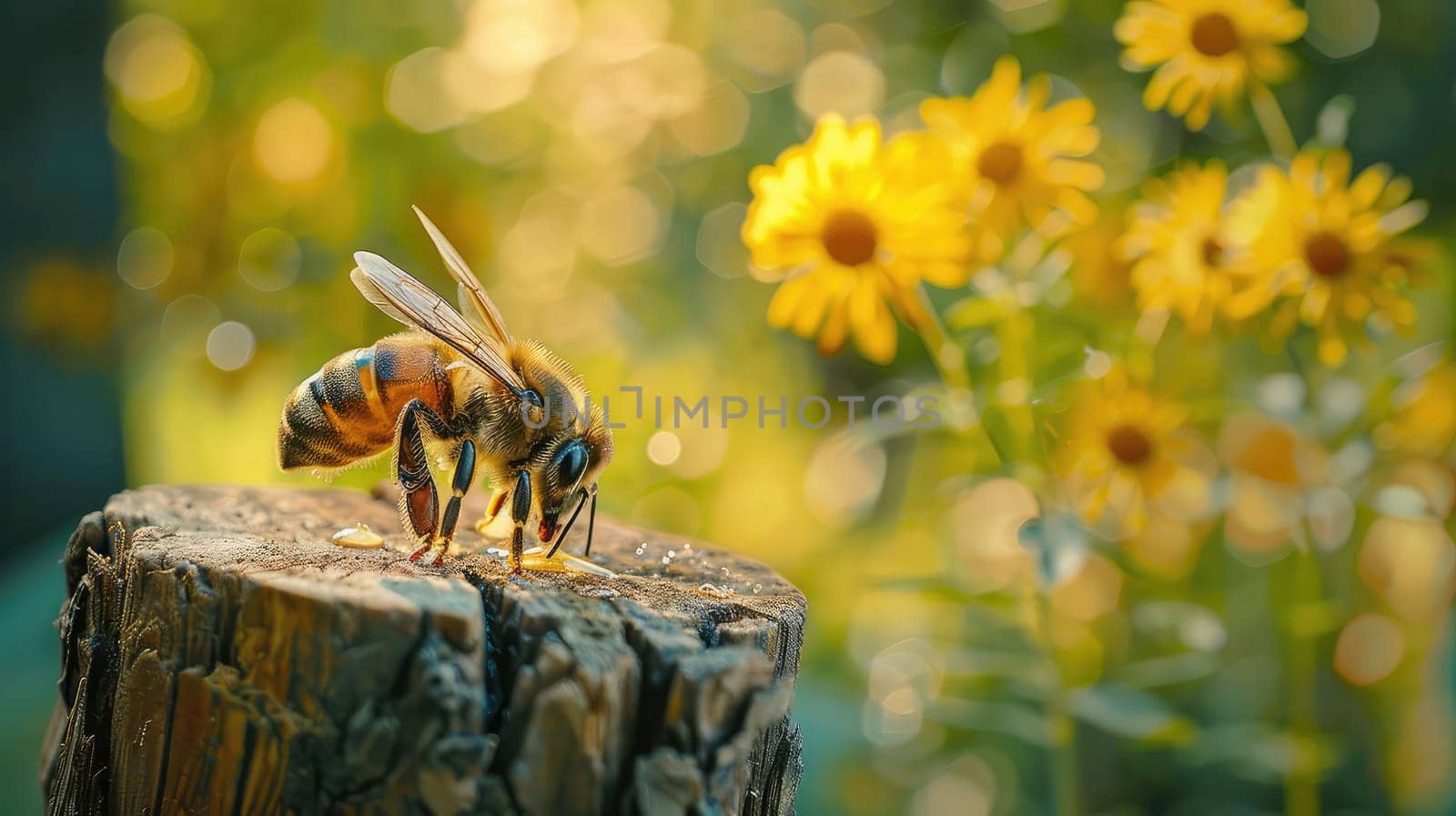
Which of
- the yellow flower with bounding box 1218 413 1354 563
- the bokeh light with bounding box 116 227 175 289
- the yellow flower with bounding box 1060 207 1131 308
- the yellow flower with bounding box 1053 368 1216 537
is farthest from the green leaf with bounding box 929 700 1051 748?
the bokeh light with bounding box 116 227 175 289

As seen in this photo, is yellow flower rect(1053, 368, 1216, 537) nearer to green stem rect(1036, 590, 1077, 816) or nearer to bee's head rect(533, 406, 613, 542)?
green stem rect(1036, 590, 1077, 816)

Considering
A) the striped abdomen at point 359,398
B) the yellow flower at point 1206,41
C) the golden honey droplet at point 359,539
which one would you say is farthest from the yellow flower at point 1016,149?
the golden honey droplet at point 359,539

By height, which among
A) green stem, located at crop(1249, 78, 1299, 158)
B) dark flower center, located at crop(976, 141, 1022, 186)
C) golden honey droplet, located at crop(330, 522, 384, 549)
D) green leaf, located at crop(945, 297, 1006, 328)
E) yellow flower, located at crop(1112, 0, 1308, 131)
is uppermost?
yellow flower, located at crop(1112, 0, 1308, 131)

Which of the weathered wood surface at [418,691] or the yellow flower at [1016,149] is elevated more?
the yellow flower at [1016,149]

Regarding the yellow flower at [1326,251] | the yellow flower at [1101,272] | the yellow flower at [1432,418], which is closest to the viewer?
the yellow flower at [1326,251]

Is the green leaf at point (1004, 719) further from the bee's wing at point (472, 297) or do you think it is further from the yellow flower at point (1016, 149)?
the bee's wing at point (472, 297)

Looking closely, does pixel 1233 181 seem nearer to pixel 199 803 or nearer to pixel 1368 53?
pixel 1368 53
